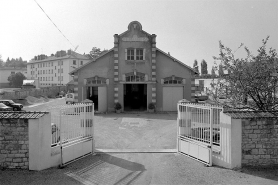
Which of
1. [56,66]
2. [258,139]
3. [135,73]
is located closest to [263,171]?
[258,139]

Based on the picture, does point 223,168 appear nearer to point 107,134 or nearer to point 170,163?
point 170,163

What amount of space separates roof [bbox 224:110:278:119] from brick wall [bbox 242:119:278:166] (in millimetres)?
137

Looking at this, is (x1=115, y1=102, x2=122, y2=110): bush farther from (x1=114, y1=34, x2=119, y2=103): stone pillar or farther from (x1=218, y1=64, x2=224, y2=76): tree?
(x1=218, y1=64, x2=224, y2=76): tree

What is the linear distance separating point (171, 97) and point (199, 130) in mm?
14606

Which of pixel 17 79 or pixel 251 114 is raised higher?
pixel 17 79

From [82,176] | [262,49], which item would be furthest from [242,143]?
[82,176]

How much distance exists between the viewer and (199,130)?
8.43 m

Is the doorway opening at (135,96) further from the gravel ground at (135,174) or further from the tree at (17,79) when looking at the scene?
the tree at (17,79)

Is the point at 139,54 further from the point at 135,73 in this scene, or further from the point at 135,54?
the point at 135,73

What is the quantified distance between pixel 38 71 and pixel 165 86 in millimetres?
69010

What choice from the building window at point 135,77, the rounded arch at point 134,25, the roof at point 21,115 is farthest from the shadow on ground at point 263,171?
the rounded arch at point 134,25

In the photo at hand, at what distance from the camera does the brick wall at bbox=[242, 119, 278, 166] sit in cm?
740

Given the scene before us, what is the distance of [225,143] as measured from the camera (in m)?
7.48

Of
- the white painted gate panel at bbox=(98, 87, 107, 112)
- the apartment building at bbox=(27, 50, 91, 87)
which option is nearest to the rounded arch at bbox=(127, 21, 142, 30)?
the white painted gate panel at bbox=(98, 87, 107, 112)
